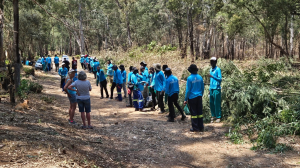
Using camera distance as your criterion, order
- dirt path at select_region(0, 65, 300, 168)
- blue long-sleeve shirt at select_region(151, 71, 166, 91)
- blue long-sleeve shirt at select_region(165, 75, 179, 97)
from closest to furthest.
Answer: dirt path at select_region(0, 65, 300, 168) < blue long-sleeve shirt at select_region(165, 75, 179, 97) < blue long-sleeve shirt at select_region(151, 71, 166, 91)

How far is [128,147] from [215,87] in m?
3.04

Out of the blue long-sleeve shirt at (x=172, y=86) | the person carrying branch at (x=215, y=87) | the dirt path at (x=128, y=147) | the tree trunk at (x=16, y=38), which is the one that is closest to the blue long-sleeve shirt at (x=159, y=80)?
the blue long-sleeve shirt at (x=172, y=86)

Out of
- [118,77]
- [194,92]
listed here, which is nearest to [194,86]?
[194,92]

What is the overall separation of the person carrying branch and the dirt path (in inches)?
19.8

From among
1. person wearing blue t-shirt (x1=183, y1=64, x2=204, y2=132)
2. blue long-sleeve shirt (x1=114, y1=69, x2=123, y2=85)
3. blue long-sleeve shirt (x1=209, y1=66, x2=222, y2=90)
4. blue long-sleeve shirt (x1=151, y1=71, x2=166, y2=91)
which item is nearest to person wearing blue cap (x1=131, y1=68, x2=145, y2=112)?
blue long-sleeve shirt (x1=151, y1=71, x2=166, y2=91)

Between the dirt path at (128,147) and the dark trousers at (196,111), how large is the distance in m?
0.26

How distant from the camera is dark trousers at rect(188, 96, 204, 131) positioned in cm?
728

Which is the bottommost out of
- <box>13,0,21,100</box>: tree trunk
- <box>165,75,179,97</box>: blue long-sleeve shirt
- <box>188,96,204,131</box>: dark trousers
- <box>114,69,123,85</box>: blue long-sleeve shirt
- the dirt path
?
the dirt path

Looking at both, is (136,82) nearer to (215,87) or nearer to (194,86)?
(215,87)

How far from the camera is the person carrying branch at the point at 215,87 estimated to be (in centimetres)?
773

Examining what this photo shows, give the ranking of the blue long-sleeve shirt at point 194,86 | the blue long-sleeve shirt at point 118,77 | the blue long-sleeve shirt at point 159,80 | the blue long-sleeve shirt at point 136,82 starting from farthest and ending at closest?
the blue long-sleeve shirt at point 118,77 → the blue long-sleeve shirt at point 136,82 → the blue long-sleeve shirt at point 159,80 → the blue long-sleeve shirt at point 194,86

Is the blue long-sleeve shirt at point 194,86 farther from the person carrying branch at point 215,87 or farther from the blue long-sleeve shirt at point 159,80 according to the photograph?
the blue long-sleeve shirt at point 159,80

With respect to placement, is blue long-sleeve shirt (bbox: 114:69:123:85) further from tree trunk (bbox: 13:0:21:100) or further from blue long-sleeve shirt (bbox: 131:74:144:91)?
tree trunk (bbox: 13:0:21:100)

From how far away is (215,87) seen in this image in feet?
25.6
